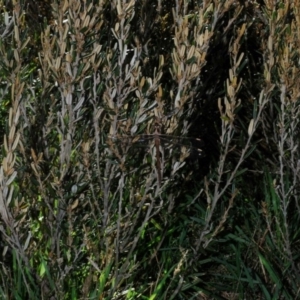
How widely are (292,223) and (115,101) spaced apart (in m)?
1.52

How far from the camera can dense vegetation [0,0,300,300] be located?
273 centimetres

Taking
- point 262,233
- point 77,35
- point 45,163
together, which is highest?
point 77,35

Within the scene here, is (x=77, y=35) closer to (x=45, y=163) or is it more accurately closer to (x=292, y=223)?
(x=45, y=163)

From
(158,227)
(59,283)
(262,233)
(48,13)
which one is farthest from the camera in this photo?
(48,13)

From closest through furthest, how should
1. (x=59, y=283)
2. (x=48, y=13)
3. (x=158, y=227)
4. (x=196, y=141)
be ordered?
(x=59, y=283), (x=196, y=141), (x=158, y=227), (x=48, y=13)

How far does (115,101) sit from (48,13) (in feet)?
4.62

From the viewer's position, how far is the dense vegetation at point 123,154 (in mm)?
2730

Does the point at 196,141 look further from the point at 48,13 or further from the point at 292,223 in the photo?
the point at 48,13

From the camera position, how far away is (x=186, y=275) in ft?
11.4

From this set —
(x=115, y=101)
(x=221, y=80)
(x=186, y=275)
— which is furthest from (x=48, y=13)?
(x=186, y=275)

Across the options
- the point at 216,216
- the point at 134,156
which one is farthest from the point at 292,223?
the point at 134,156

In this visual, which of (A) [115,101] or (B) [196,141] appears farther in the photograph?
(B) [196,141]

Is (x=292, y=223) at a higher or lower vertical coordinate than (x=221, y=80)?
lower

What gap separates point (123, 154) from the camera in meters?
2.74
